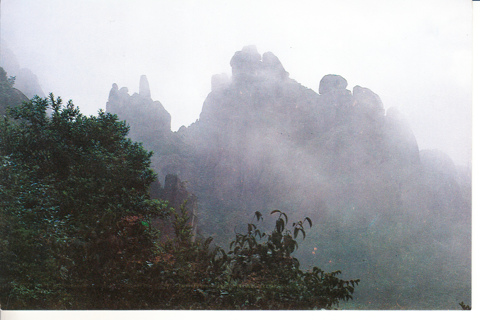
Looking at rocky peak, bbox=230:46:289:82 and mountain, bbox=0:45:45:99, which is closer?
mountain, bbox=0:45:45:99

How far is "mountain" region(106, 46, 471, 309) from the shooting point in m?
3.05

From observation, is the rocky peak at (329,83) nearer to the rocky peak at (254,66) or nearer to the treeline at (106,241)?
the rocky peak at (254,66)

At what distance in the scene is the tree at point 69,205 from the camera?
290 centimetres

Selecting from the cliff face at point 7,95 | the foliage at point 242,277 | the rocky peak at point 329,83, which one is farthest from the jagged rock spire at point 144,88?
the rocky peak at point 329,83

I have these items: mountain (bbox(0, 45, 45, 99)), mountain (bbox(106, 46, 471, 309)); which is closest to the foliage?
mountain (bbox(106, 46, 471, 309))

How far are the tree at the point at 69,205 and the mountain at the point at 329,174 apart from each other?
A: 11.7 inches

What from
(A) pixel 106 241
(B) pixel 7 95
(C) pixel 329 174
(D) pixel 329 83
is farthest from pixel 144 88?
(C) pixel 329 174

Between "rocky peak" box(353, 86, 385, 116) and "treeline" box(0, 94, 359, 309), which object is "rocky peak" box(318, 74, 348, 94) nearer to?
"rocky peak" box(353, 86, 385, 116)

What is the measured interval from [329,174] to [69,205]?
7.50ft

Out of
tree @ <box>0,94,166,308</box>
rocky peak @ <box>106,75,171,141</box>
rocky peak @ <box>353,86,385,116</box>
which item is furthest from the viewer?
rocky peak @ <box>353,86,385,116</box>

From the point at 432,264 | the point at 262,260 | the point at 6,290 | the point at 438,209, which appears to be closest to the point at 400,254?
the point at 432,264

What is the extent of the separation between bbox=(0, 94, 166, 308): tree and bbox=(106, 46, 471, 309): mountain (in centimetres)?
30

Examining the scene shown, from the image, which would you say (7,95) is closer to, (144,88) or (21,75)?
(21,75)

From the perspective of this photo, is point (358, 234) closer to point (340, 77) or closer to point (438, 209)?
point (438, 209)
